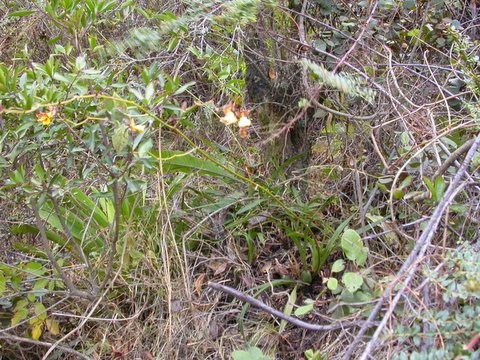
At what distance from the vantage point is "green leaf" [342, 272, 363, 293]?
170 cm

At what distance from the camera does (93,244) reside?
2285 millimetres

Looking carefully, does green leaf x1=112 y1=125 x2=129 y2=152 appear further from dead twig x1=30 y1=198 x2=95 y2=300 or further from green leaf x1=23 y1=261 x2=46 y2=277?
green leaf x1=23 y1=261 x2=46 y2=277

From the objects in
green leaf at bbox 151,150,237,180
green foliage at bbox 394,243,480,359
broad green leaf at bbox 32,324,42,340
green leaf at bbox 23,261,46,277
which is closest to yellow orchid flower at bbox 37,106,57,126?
green leaf at bbox 151,150,237,180

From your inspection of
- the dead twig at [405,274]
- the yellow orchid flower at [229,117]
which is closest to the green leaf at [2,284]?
the yellow orchid flower at [229,117]

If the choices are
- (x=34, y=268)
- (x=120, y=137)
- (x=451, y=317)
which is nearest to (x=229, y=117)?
(x=120, y=137)

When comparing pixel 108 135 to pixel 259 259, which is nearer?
pixel 108 135

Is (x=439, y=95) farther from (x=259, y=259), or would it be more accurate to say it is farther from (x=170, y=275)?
(x=170, y=275)

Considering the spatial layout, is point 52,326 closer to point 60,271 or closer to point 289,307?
point 60,271

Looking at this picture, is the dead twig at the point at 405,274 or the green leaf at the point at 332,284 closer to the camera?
the dead twig at the point at 405,274

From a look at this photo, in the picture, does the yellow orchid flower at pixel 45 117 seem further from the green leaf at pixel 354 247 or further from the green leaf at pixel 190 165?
the green leaf at pixel 354 247

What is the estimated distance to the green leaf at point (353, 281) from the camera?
1698 mm

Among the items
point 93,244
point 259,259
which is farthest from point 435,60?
point 93,244

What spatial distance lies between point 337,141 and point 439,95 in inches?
16.0

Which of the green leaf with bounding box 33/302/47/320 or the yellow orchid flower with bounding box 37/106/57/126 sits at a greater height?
the yellow orchid flower with bounding box 37/106/57/126
